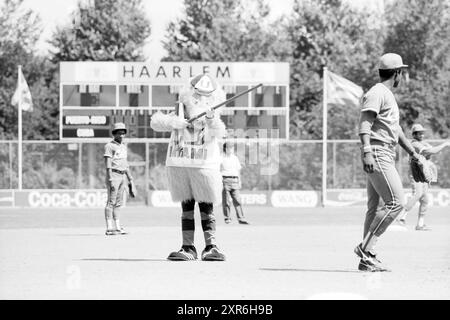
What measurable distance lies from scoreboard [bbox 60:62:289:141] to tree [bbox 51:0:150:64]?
11.7 m

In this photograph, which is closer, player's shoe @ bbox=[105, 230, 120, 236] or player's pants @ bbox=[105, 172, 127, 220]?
player's shoe @ bbox=[105, 230, 120, 236]

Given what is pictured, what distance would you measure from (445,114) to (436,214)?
1785 cm

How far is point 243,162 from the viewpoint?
128 feet

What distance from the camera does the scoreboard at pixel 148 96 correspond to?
118 ft

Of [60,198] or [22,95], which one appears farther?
[22,95]

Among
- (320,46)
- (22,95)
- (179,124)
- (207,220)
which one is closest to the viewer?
(179,124)

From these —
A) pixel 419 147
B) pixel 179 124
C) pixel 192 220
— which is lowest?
pixel 192 220

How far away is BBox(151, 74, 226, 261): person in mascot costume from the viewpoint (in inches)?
495

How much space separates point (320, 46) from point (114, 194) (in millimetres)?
43900

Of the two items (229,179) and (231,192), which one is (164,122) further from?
(229,179)

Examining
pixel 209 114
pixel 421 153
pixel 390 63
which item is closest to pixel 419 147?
pixel 421 153

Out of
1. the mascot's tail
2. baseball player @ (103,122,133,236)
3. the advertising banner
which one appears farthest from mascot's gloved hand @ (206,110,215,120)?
the advertising banner

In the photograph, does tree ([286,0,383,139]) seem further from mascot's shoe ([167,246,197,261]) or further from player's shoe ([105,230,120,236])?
mascot's shoe ([167,246,197,261])
